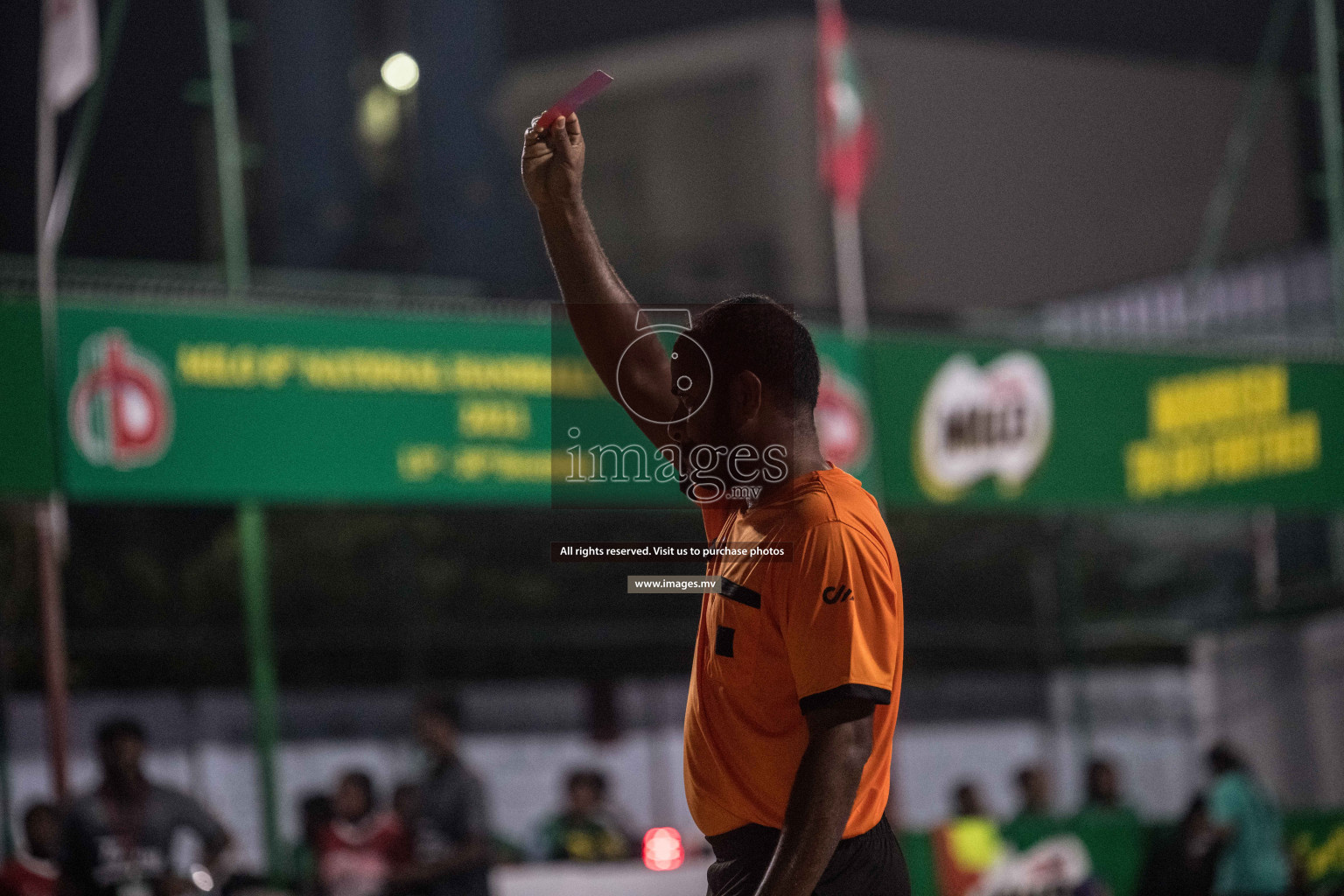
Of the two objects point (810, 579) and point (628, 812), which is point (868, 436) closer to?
point (628, 812)

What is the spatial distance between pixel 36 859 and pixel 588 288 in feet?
24.1

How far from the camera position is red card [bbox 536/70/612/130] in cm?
255

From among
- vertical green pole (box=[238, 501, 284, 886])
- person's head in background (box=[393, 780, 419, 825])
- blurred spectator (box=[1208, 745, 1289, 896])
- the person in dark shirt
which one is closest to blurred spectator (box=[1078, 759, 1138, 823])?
blurred spectator (box=[1208, 745, 1289, 896])

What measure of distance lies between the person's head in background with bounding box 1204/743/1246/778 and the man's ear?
9194 mm

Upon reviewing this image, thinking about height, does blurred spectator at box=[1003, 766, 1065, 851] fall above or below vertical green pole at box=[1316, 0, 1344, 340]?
below

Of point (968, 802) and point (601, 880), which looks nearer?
point (601, 880)

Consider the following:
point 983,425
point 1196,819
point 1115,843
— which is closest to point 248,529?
point 983,425

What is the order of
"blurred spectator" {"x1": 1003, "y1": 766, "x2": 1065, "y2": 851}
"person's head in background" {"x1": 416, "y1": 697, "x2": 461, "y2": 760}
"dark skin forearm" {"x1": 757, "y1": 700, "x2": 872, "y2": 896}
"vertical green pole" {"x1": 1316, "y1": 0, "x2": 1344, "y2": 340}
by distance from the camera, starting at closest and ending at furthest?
"dark skin forearm" {"x1": 757, "y1": 700, "x2": 872, "y2": 896}
"person's head in background" {"x1": 416, "y1": 697, "x2": 461, "y2": 760}
"blurred spectator" {"x1": 1003, "y1": 766, "x2": 1065, "y2": 851}
"vertical green pole" {"x1": 1316, "y1": 0, "x2": 1344, "y2": 340}

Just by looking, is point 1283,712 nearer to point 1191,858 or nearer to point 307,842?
point 1191,858

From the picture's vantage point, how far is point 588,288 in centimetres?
282

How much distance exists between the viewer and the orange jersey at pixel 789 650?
2418 mm

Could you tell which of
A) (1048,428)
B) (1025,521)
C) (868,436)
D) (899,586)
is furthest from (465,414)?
(1025,521)

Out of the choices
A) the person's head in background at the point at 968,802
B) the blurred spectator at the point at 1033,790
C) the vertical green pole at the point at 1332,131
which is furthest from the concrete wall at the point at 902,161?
the blurred spectator at the point at 1033,790

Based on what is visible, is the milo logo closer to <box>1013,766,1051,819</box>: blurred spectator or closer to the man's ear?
<box>1013,766,1051,819</box>: blurred spectator
